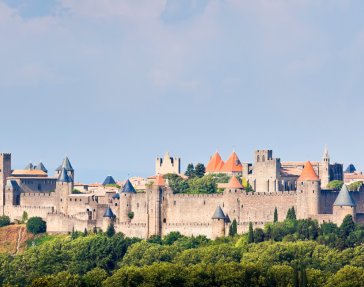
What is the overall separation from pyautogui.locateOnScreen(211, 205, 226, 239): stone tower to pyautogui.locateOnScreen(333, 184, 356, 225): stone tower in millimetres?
8196

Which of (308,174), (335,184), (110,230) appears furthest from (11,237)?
(335,184)

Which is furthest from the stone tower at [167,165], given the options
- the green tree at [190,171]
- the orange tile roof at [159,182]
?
the orange tile roof at [159,182]

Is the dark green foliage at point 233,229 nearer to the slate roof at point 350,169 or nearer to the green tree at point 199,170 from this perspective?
the green tree at point 199,170

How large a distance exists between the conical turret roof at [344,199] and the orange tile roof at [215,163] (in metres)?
22.9

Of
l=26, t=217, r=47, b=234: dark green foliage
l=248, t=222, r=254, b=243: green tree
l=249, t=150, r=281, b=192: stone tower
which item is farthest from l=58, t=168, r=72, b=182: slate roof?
l=248, t=222, r=254, b=243: green tree

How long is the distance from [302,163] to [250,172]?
4118mm

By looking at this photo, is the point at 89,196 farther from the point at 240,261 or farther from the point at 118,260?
the point at 240,261

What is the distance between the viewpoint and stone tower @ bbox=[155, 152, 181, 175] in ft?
532

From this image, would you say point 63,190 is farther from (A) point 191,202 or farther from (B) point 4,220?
Result: (A) point 191,202

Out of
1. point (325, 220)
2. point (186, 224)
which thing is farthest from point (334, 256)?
point (186, 224)

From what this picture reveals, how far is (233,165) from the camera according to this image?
153250mm

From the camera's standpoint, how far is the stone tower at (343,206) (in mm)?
132625

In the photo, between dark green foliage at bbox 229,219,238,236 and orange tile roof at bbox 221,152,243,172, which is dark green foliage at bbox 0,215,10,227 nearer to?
orange tile roof at bbox 221,152,243,172

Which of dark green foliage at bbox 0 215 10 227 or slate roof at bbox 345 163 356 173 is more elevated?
slate roof at bbox 345 163 356 173
